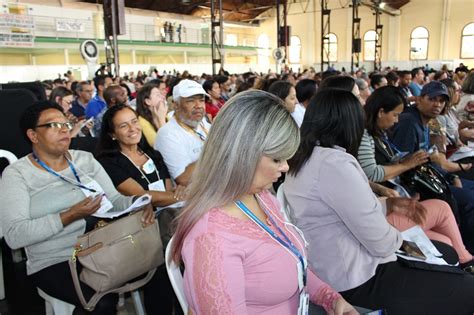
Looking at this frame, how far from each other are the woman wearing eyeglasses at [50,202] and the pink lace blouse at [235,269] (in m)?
0.87

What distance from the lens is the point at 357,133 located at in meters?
1.85

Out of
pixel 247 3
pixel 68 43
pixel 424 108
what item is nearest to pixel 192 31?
pixel 247 3

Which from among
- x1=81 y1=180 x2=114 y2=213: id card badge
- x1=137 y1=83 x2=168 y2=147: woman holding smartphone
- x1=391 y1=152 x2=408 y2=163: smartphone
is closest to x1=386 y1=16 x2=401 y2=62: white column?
x1=137 y1=83 x2=168 y2=147: woman holding smartphone

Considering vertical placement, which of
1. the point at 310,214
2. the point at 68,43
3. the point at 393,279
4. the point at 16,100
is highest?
the point at 68,43

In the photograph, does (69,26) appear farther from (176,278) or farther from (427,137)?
(176,278)

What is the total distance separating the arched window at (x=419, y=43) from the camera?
81.8ft

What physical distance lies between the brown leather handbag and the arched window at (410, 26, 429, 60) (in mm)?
26663

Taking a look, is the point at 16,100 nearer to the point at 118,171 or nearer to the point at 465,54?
the point at 118,171

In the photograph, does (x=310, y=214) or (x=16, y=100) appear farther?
(x=16, y=100)

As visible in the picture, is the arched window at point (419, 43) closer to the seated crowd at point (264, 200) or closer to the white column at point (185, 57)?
the white column at point (185, 57)

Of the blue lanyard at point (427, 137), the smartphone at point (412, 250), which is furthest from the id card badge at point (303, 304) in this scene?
the blue lanyard at point (427, 137)

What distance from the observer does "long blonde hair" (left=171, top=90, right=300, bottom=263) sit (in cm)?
110

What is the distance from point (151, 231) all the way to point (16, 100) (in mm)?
1345

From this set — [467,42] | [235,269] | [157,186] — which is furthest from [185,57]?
[235,269]
